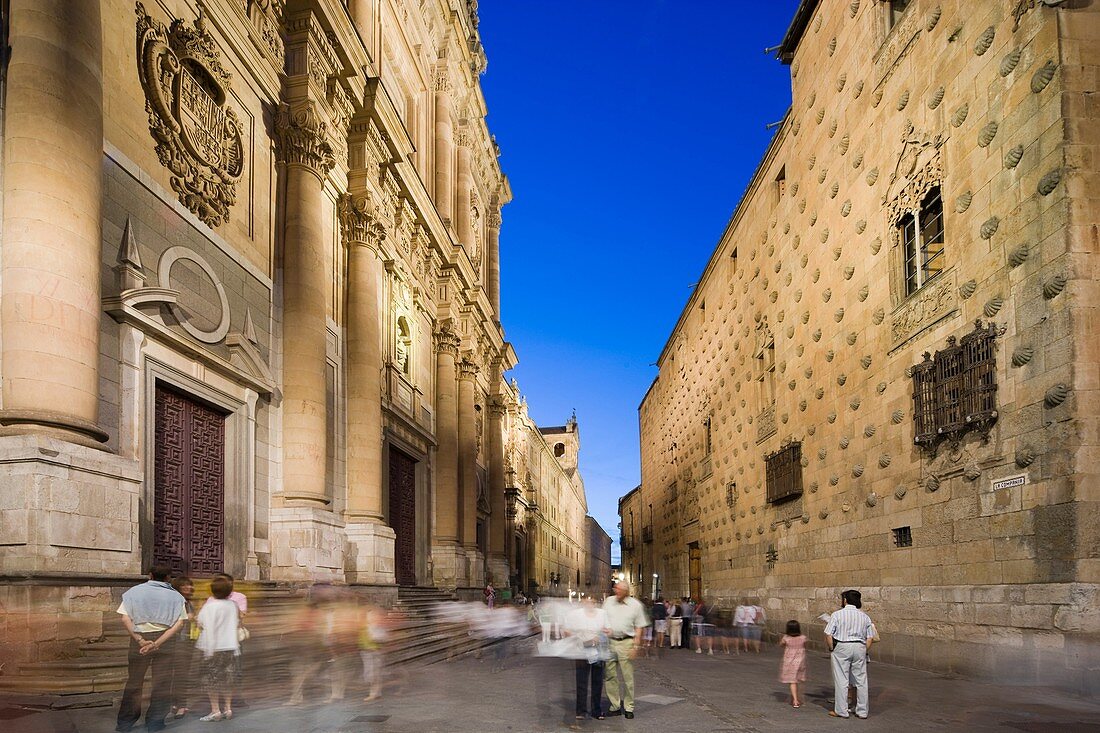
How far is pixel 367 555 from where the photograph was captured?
1988 centimetres

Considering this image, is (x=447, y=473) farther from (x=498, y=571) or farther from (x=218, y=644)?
(x=218, y=644)

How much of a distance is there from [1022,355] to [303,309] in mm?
12514

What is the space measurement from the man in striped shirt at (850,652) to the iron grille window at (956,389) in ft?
14.8

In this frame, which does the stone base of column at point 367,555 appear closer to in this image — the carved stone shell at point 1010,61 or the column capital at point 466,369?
the column capital at point 466,369

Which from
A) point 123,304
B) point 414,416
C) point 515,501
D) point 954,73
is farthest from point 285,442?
point 515,501

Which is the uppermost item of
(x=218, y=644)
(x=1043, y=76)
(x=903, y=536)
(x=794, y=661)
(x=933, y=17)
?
(x=933, y=17)

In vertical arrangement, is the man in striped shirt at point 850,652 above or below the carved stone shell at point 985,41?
below

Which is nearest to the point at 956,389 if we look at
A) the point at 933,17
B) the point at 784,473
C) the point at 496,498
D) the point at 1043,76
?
the point at 1043,76

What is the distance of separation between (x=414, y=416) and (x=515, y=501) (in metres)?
22.8

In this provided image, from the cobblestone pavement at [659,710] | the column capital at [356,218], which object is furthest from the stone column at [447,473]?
the cobblestone pavement at [659,710]

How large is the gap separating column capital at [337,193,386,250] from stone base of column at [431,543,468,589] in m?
11.9

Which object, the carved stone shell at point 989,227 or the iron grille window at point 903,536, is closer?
the carved stone shell at point 989,227

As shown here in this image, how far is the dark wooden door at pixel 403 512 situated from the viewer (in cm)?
2602

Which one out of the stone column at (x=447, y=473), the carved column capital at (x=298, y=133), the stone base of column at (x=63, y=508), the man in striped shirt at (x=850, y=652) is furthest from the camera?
the stone column at (x=447, y=473)
